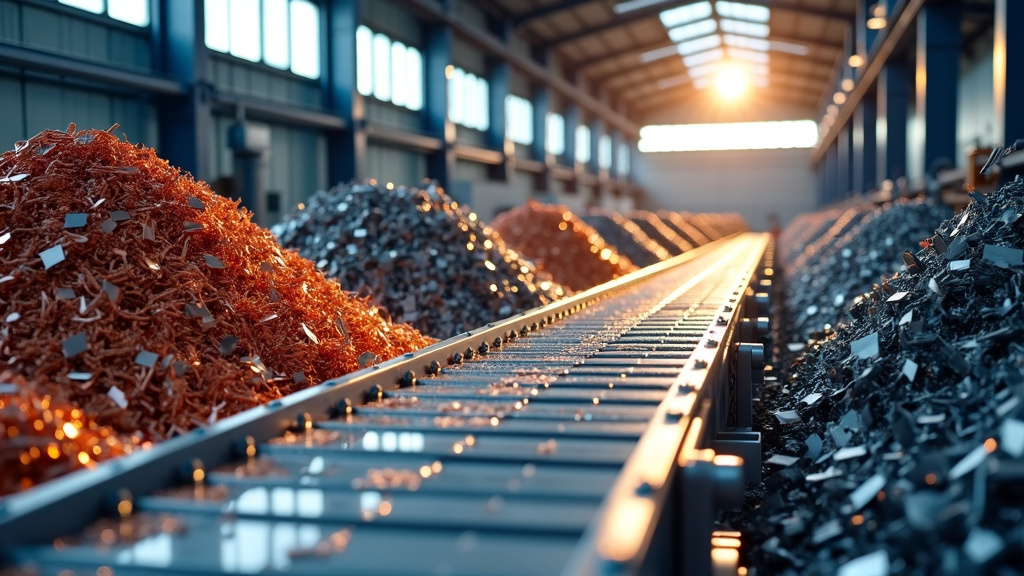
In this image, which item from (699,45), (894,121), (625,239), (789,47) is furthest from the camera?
(699,45)

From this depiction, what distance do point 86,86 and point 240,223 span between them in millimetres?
7576

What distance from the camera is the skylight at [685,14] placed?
2969cm

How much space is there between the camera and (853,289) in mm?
8492

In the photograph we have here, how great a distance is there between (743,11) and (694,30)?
314 centimetres

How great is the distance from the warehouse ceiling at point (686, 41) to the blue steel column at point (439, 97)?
4.54 m

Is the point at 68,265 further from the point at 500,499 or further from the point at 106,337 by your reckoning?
the point at 500,499

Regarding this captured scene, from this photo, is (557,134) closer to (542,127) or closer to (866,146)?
(542,127)

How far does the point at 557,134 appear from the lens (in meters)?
34.7

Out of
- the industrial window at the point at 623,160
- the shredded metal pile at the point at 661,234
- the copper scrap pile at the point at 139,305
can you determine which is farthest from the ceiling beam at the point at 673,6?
the copper scrap pile at the point at 139,305

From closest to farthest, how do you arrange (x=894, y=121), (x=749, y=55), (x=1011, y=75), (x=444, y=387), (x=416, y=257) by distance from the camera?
(x=444, y=387) < (x=416, y=257) < (x=1011, y=75) < (x=894, y=121) < (x=749, y=55)

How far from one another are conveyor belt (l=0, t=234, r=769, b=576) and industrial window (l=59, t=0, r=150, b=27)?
945cm

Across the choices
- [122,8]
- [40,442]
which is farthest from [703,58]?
[40,442]

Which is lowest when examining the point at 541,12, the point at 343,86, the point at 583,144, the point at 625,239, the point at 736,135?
the point at 625,239

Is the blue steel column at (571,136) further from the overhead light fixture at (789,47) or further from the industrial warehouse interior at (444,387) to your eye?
the industrial warehouse interior at (444,387)
